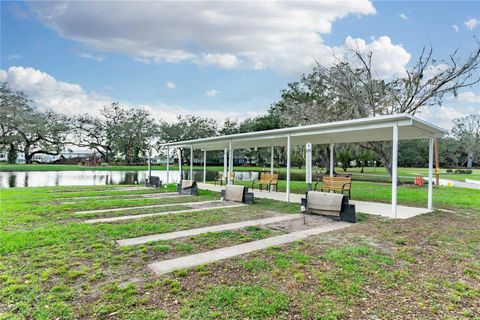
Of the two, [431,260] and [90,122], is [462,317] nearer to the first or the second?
[431,260]

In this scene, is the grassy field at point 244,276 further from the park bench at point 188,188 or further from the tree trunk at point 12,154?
the tree trunk at point 12,154

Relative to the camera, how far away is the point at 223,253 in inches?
160

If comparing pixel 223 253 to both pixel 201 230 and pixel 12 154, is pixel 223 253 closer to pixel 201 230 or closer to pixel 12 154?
pixel 201 230

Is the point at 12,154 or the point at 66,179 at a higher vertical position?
the point at 12,154

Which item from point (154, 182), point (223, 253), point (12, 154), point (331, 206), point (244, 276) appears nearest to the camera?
point (244, 276)

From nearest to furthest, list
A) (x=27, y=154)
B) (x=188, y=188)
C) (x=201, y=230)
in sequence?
(x=201, y=230)
(x=188, y=188)
(x=27, y=154)

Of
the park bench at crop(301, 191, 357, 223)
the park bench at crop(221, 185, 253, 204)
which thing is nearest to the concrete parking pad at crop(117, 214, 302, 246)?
the park bench at crop(301, 191, 357, 223)

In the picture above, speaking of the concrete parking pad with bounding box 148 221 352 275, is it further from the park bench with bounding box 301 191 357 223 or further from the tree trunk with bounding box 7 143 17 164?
the tree trunk with bounding box 7 143 17 164

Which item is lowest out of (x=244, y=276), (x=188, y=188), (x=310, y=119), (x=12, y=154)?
(x=244, y=276)

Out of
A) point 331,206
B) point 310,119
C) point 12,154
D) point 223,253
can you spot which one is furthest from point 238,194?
point 12,154

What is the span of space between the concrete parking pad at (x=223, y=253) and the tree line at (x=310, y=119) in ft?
42.7

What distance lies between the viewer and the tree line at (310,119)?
637 inches

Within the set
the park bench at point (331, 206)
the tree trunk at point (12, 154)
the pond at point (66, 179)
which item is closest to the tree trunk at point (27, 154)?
the tree trunk at point (12, 154)

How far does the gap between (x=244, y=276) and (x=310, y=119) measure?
53.8 feet
